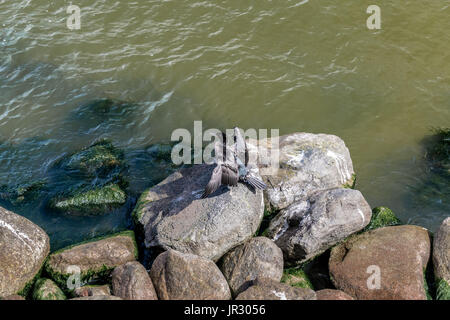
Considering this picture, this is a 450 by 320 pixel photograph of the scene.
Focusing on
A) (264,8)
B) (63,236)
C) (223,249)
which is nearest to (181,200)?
(223,249)

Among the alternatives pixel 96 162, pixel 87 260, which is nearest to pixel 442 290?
pixel 87 260

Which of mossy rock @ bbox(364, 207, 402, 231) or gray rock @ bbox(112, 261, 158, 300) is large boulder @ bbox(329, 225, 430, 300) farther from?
gray rock @ bbox(112, 261, 158, 300)

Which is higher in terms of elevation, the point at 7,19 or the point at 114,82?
the point at 7,19

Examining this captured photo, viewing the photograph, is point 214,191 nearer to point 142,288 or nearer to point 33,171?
point 142,288

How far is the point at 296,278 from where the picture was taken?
23.1 ft

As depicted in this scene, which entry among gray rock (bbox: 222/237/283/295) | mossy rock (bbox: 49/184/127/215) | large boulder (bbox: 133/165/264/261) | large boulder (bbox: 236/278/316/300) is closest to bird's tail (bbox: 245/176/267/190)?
large boulder (bbox: 133/165/264/261)

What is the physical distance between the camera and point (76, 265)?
708 cm

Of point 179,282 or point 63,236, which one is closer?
point 179,282

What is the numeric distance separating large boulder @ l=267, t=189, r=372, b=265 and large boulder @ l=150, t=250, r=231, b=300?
1301 mm

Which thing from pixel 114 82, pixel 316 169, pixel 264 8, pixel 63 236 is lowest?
pixel 63 236

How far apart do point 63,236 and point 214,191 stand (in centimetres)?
292

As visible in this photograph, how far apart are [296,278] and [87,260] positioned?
3174 millimetres

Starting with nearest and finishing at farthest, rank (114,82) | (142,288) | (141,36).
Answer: (142,288)
(114,82)
(141,36)

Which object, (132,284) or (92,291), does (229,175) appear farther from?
(92,291)
